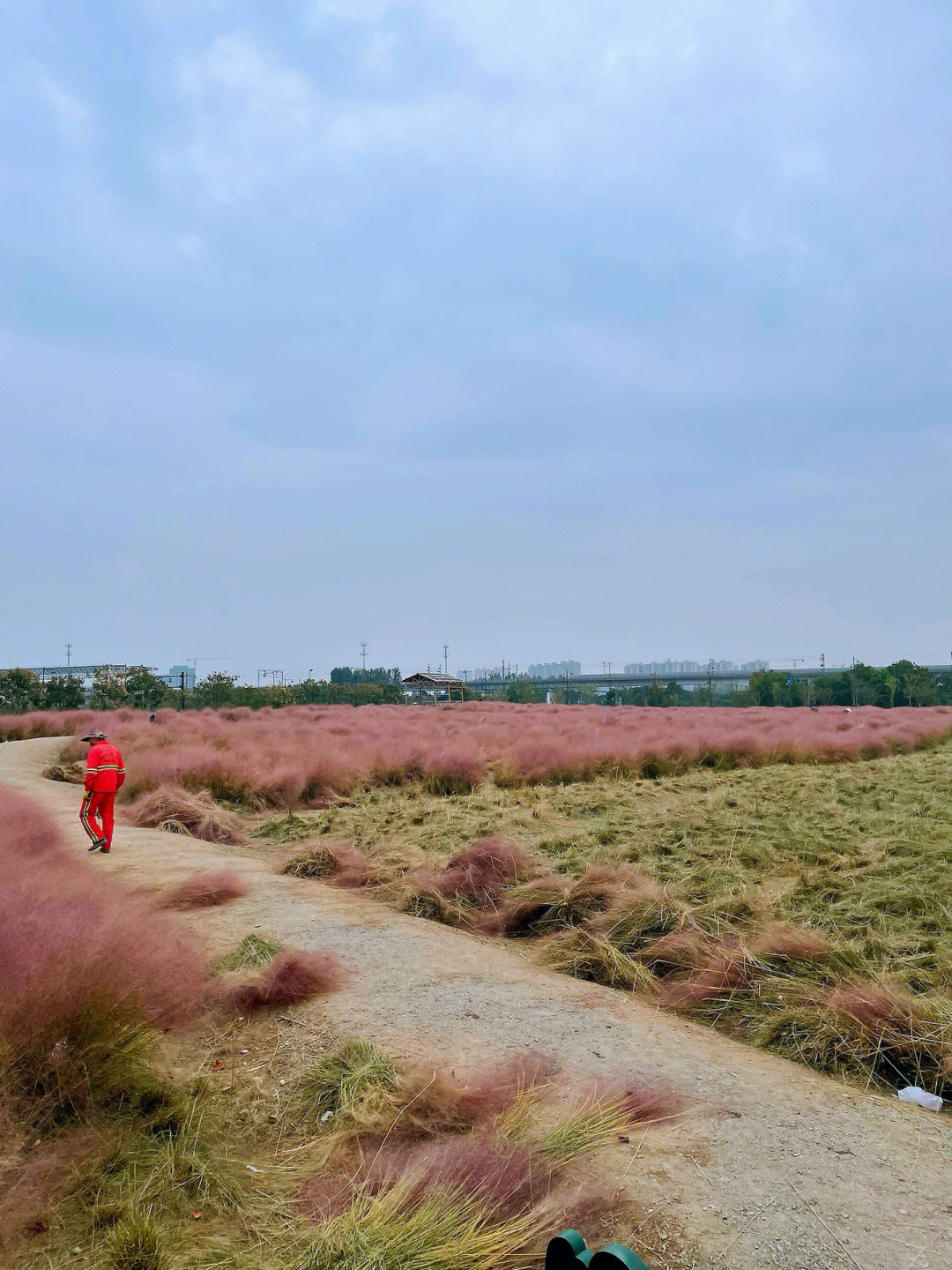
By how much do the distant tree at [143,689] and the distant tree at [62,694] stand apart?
7.34ft

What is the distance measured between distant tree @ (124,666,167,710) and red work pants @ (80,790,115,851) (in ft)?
102

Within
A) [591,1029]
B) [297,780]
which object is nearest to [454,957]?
[591,1029]

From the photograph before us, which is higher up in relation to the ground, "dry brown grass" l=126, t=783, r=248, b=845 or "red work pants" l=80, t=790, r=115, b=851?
"red work pants" l=80, t=790, r=115, b=851

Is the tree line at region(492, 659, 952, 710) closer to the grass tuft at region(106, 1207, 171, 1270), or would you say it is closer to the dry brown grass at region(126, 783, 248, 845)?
the dry brown grass at region(126, 783, 248, 845)

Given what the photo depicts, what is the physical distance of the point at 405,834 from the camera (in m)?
10.0

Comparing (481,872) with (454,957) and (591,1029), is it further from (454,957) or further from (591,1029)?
(591,1029)

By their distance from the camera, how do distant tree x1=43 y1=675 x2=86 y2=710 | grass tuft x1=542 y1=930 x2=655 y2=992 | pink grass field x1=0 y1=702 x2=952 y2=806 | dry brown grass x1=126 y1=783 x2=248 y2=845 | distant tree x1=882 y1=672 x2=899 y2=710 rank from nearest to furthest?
grass tuft x1=542 y1=930 x2=655 y2=992 < dry brown grass x1=126 y1=783 x2=248 y2=845 < pink grass field x1=0 y1=702 x2=952 y2=806 < distant tree x1=43 y1=675 x2=86 y2=710 < distant tree x1=882 y1=672 x2=899 y2=710

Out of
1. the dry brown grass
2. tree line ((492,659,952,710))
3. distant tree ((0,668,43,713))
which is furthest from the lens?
tree line ((492,659,952,710))

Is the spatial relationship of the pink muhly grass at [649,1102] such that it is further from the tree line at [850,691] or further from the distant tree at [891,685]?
the distant tree at [891,685]

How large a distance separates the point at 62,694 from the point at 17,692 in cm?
179

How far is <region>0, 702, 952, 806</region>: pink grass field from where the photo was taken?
13.8 m

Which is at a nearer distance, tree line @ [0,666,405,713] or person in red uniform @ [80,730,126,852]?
person in red uniform @ [80,730,126,852]

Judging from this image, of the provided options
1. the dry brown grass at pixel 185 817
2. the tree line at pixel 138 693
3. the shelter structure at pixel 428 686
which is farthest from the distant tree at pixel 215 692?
the dry brown grass at pixel 185 817

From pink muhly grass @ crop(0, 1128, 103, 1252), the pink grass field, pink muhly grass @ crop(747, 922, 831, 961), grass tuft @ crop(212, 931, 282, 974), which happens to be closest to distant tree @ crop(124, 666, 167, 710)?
the pink grass field
